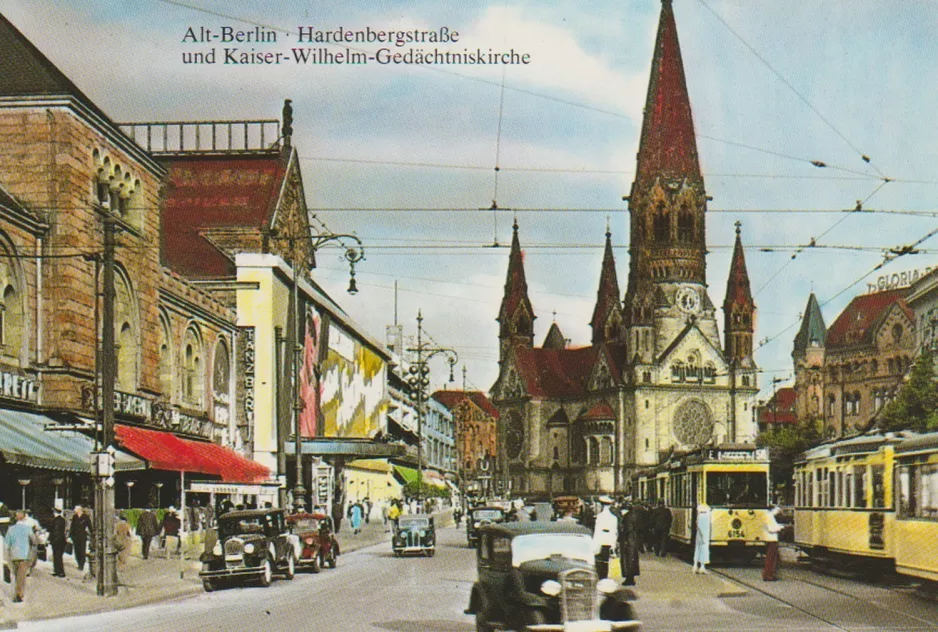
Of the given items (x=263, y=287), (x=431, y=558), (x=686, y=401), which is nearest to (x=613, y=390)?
(x=686, y=401)

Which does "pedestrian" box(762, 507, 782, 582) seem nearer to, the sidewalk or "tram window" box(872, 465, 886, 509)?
"tram window" box(872, 465, 886, 509)

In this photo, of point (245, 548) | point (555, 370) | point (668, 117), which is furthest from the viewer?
point (555, 370)

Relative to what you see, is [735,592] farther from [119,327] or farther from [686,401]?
[686,401]

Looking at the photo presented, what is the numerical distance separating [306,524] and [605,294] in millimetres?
148570

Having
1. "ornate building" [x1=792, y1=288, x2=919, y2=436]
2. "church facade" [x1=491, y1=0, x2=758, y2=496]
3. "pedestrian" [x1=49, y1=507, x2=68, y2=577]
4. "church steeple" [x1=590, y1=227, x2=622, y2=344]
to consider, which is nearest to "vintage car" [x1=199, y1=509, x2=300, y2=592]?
"pedestrian" [x1=49, y1=507, x2=68, y2=577]

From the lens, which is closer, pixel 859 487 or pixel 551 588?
pixel 551 588

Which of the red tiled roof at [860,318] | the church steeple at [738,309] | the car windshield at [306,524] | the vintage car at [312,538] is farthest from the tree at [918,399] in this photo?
the church steeple at [738,309]

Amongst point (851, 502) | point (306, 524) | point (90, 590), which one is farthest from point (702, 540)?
point (90, 590)

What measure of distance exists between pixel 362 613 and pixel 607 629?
6.89 metres

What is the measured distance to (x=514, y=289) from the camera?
575 feet

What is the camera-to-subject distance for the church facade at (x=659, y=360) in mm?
144125

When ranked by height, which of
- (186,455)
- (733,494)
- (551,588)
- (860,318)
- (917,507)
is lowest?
(733,494)

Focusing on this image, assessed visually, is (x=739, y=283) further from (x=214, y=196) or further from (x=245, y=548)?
(x=245, y=548)

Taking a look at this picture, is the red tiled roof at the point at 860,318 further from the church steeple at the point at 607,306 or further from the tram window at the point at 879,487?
the tram window at the point at 879,487
